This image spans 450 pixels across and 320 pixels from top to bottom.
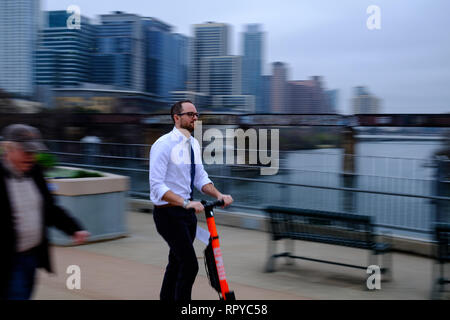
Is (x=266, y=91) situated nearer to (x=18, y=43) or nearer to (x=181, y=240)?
(x=181, y=240)

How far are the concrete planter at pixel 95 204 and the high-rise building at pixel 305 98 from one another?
10.6m

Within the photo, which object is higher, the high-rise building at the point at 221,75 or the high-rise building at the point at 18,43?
the high-rise building at the point at 18,43

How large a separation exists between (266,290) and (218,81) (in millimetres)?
14169

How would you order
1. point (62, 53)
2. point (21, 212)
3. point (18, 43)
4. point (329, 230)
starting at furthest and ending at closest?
point (18, 43) < point (62, 53) < point (329, 230) < point (21, 212)

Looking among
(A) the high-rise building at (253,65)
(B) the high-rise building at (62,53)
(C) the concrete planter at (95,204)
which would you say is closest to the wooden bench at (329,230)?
(C) the concrete planter at (95,204)

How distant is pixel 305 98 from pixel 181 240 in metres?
14.7

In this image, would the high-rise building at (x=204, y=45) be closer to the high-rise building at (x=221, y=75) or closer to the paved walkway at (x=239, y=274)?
the high-rise building at (x=221, y=75)

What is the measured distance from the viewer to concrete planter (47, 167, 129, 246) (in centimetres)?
708

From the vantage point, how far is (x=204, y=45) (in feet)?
62.4

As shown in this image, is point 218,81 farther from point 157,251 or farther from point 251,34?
point 157,251

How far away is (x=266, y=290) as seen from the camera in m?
5.14

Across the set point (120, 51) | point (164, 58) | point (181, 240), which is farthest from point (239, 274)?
point (120, 51)

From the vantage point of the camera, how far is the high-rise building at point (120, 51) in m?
25.8
